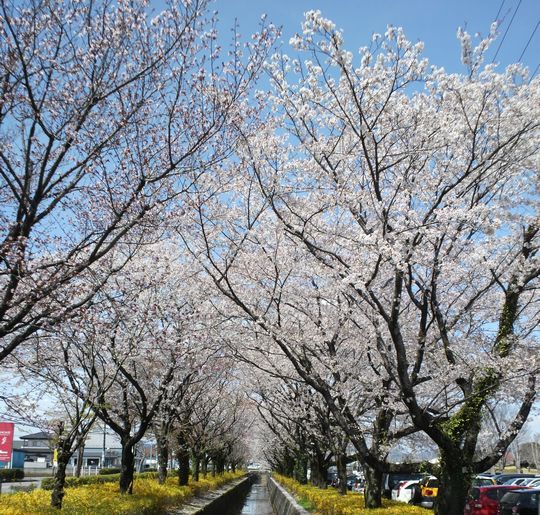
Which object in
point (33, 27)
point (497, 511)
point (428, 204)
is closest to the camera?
point (33, 27)

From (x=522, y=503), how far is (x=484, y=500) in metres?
2.51

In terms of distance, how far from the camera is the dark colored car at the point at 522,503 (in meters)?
13.5

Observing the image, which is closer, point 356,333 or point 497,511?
point 356,333

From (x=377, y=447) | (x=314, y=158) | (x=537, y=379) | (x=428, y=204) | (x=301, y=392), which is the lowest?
(x=377, y=447)

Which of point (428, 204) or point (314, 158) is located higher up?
point (314, 158)

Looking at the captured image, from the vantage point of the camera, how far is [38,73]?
565 cm

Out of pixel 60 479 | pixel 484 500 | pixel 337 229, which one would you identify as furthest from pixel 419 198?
pixel 484 500

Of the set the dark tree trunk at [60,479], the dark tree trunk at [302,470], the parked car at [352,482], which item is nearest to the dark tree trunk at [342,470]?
the dark tree trunk at [60,479]

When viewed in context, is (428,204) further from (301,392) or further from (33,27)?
(301,392)

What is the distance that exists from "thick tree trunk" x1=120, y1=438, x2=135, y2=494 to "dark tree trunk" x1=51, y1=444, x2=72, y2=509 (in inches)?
105

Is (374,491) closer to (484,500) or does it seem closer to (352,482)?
(484,500)

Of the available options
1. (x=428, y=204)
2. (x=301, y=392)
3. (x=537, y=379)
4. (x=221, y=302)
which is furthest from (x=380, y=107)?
(x=301, y=392)

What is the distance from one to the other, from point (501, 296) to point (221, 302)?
614 cm

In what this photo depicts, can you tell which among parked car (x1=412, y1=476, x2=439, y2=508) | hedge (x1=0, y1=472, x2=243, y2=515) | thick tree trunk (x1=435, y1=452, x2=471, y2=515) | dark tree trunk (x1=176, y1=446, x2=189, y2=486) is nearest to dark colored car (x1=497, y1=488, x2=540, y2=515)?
thick tree trunk (x1=435, y1=452, x2=471, y2=515)
